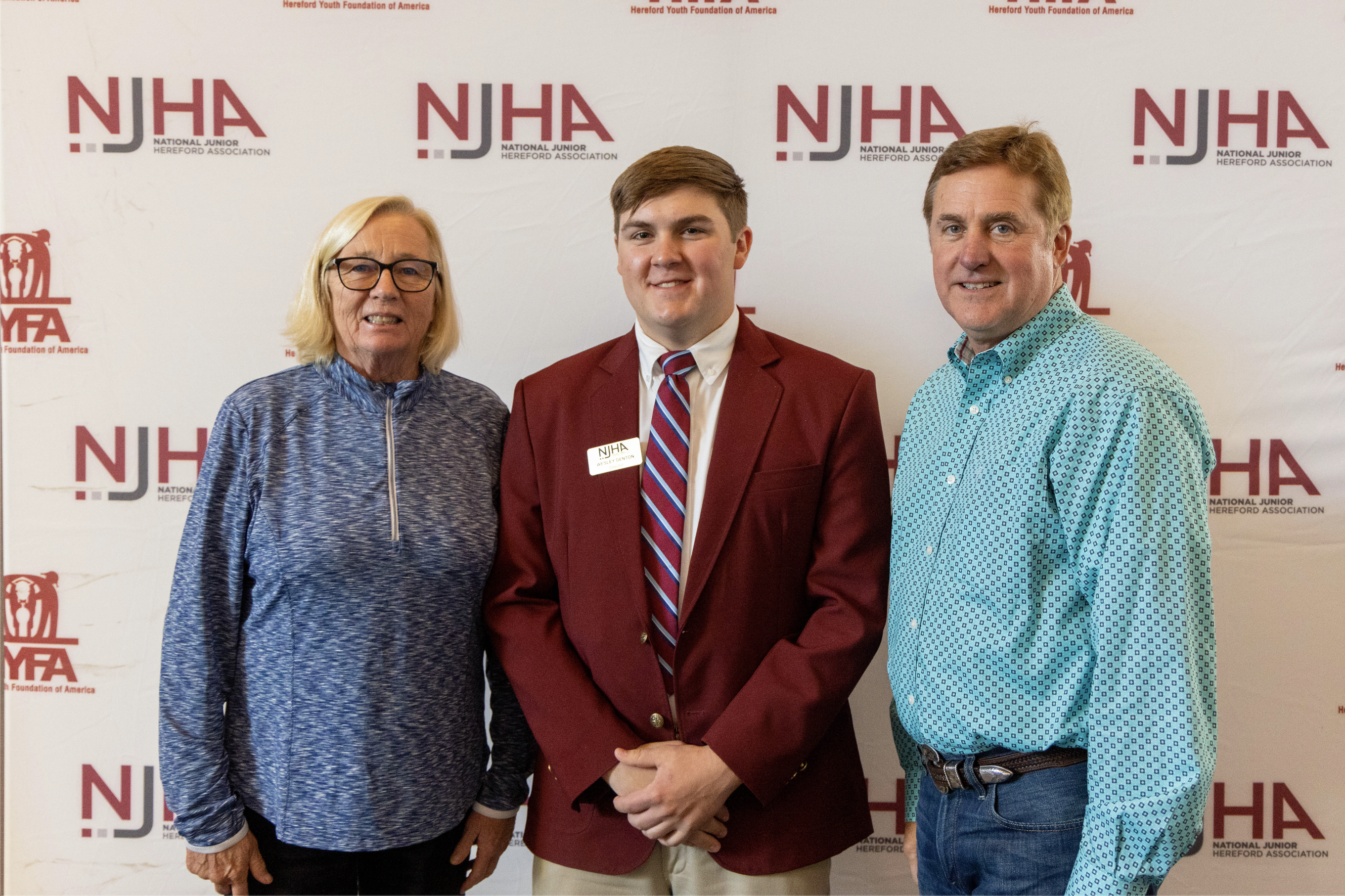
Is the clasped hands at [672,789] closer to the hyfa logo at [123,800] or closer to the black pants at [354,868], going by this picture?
the black pants at [354,868]

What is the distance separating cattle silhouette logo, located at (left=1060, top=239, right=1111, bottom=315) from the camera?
2229 mm

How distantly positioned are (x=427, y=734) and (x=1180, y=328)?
206cm

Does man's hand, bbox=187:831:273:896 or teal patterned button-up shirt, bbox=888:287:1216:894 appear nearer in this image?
teal patterned button-up shirt, bbox=888:287:1216:894

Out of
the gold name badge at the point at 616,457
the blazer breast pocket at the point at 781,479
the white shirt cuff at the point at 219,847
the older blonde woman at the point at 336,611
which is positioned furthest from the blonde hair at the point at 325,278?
the white shirt cuff at the point at 219,847

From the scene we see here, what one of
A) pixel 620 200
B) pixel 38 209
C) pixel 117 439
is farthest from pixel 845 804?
pixel 38 209

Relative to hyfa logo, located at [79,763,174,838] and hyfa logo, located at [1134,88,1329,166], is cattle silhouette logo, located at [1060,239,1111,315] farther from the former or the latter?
hyfa logo, located at [79,763,174,838]

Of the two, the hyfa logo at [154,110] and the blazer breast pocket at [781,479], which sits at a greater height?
the hyfa logo at [154,110]

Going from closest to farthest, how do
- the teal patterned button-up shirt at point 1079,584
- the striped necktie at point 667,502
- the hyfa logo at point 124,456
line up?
the teal patterned button-up shirt at point 1079,584 < the striped necktie at point 667,502 < the hyfa logo at point 124,456

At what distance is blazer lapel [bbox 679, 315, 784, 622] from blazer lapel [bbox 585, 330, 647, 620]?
0.11 metres

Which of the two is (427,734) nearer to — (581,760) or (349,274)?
(581,760)

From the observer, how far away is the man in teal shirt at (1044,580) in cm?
131

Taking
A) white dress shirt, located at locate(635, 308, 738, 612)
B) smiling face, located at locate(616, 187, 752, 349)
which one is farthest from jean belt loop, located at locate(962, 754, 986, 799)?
smiling face, located at locate(616, 187, 752, 349)

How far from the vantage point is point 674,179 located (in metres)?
1.68

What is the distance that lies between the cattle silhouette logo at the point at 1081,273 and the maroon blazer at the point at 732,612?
836mm
